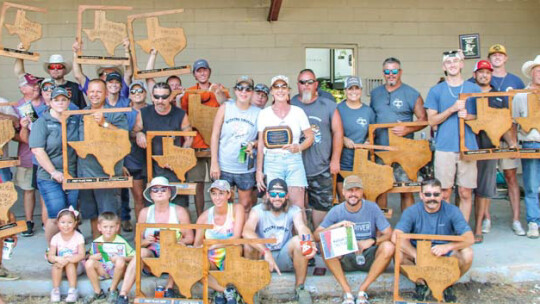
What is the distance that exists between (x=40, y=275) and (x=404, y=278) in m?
2.86

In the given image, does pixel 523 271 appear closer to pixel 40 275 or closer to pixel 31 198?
pixel 40 275

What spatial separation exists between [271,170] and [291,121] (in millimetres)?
435

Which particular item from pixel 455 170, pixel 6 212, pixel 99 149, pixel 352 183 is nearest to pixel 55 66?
pixel 99 149

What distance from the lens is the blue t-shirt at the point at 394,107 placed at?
462 centimetres

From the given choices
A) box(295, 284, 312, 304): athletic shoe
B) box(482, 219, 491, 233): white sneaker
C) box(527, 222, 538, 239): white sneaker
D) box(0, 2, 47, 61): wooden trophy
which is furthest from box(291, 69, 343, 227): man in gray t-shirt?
box(0, 2, 47, 61): wooden trophy

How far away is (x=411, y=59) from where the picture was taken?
296 inches

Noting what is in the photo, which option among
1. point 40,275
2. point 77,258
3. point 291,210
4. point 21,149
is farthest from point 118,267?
point 21,149

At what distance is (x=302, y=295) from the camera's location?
12.6 ft

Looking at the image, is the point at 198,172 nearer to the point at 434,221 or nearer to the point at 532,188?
the point at 434,221

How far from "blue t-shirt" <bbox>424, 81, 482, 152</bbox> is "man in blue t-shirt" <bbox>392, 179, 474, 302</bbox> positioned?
706mm

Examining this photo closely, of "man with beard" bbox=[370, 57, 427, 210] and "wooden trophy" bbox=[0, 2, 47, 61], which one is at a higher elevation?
"wooden trophy" bbox=[0, 2, 47, 61]

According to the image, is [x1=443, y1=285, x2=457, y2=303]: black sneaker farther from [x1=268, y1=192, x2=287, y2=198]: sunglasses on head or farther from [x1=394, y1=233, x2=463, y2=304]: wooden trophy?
[x1=268, y1=192, x2=287, y2=198]: sunglasses on head

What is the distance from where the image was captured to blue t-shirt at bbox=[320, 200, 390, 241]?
3969 millimetres

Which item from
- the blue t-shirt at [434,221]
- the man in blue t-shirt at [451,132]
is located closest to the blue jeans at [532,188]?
the man in blue t-shirt at [451,132]
